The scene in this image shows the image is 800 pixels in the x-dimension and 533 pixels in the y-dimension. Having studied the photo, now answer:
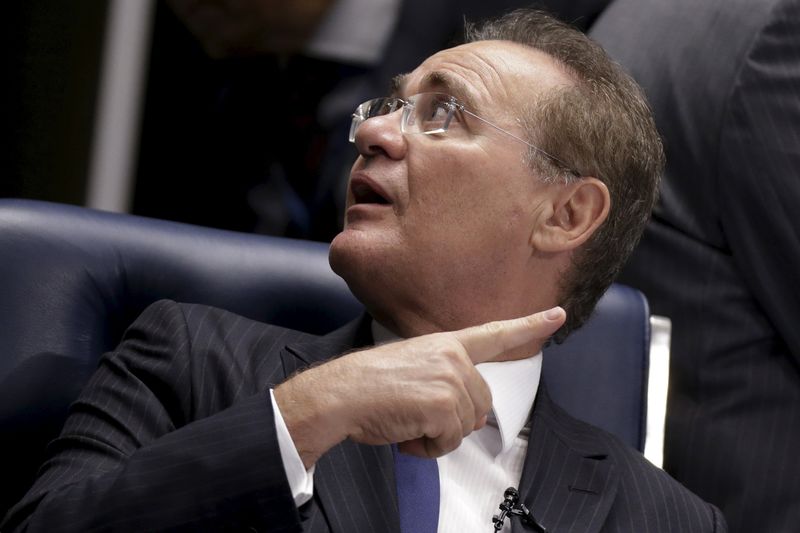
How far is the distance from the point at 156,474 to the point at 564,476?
519mm

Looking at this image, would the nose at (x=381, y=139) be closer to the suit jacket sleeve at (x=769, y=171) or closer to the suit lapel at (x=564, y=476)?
the suit lapel at (x=564, y=476)

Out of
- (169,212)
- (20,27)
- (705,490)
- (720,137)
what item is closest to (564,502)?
(705,490)

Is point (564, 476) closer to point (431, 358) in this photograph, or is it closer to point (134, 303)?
point (431, 358)

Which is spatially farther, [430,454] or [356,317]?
[356,317]

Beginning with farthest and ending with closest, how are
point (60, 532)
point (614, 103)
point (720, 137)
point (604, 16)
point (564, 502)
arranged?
point (604, 16) → point (720, 137) → point (614, 103) → point (564, 502) → point (60, 532)

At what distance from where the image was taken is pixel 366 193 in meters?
1.36

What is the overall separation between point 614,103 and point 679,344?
493 millimetres

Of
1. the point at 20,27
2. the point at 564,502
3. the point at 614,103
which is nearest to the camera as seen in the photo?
the point at 564,502

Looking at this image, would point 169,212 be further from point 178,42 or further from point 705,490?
point 705,490

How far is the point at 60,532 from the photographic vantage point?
103 cm

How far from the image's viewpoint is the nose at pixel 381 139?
1.35 metres

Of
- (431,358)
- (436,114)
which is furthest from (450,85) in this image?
(431,358)

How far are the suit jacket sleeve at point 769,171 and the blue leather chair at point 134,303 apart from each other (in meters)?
0.22

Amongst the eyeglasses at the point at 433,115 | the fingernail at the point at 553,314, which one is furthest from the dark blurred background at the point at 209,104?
the fingernail at the point at 553,314
